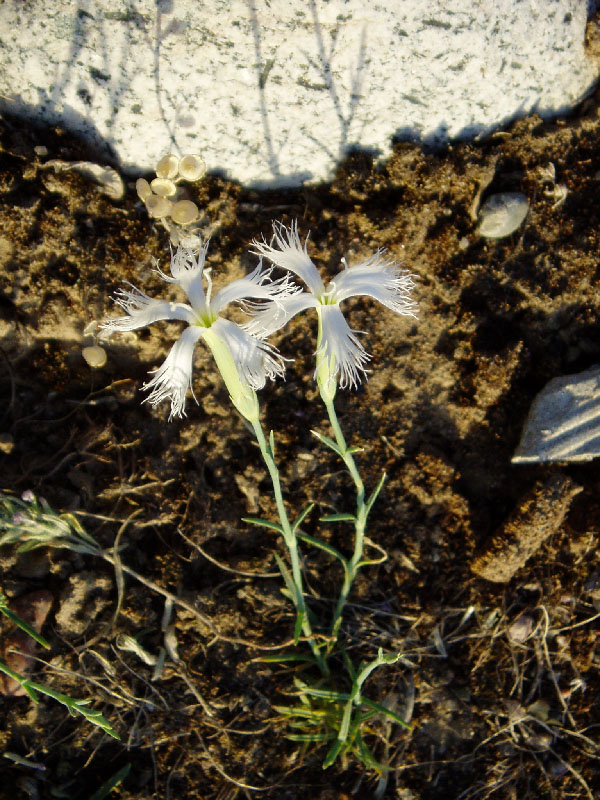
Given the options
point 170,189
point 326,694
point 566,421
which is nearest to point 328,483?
point 326,694

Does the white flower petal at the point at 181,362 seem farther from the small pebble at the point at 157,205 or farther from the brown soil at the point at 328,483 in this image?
the small pebble at the point at 157,205

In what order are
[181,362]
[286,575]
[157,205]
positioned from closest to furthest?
[181,362] → [286,575] → [157,205]

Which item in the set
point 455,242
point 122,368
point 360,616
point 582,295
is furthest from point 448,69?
point 360,616

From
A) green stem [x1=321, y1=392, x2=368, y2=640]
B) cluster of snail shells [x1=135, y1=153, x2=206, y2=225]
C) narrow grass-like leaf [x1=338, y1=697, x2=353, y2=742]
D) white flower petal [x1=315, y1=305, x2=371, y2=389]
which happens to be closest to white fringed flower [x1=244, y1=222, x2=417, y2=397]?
white flower petal [x1=315, y1=305, x2=371, y2=389]

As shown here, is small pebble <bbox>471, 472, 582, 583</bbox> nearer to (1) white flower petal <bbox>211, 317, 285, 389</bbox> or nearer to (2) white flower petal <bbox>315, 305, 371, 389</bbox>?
(2) white flower petal <bbox>315, 305, 371, 389</bbox>

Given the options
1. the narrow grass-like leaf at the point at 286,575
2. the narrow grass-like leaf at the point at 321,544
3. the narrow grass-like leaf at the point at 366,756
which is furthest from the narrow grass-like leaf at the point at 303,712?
the narrow grass-like leaf at the point at 321,544

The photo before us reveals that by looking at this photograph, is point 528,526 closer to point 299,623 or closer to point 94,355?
point 299,623
